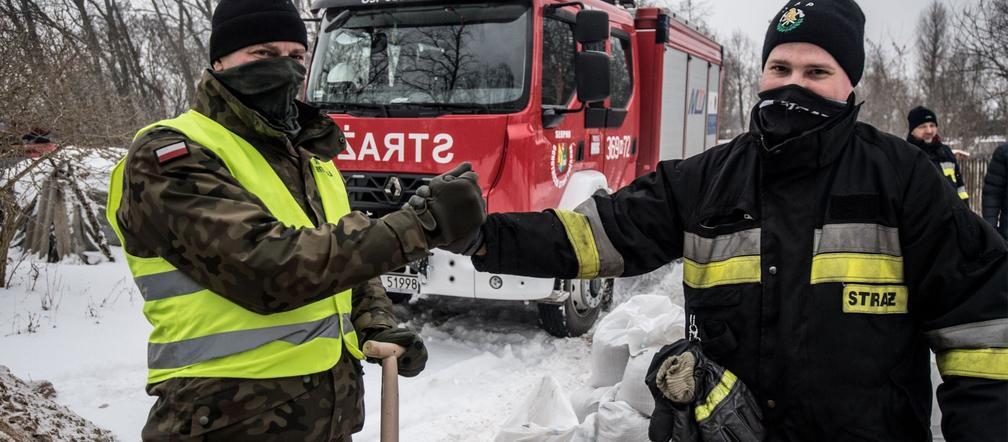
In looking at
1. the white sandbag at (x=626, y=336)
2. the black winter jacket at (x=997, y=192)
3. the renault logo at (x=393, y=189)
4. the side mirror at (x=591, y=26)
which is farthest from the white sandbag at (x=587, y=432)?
the black winter jacket at (x=997, y=192)

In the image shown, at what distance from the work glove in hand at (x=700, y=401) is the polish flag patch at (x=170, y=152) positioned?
125 centimetres

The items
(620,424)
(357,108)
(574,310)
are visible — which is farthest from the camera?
(574,310)

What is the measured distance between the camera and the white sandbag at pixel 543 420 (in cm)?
323

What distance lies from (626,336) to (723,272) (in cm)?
226

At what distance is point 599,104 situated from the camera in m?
5.70

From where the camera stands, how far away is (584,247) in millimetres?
1987

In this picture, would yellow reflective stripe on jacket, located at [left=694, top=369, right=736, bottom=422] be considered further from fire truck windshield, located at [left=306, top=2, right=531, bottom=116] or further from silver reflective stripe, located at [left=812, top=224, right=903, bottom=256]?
fire truck windshield, located at [left=306, top=2, right=531, bottom=116]

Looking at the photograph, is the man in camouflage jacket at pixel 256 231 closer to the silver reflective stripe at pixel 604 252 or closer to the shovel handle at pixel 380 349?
the shovel handle at pixel 380 349

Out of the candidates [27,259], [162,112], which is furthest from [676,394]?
[162,112]

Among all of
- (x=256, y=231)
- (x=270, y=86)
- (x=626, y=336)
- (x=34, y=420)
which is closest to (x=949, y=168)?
(x=626, y=336)

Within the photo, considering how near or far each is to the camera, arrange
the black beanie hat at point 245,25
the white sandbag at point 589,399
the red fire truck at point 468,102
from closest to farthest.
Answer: the black beanie hat at point 245,25 < the white sandbag at point 589,399 < the red fire truck at point 468,102

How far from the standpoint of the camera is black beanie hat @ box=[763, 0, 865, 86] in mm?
1735

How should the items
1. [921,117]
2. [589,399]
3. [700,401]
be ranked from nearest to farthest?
[700,401], [589,399], [921,117]

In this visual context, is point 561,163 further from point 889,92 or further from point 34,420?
point 889,92
